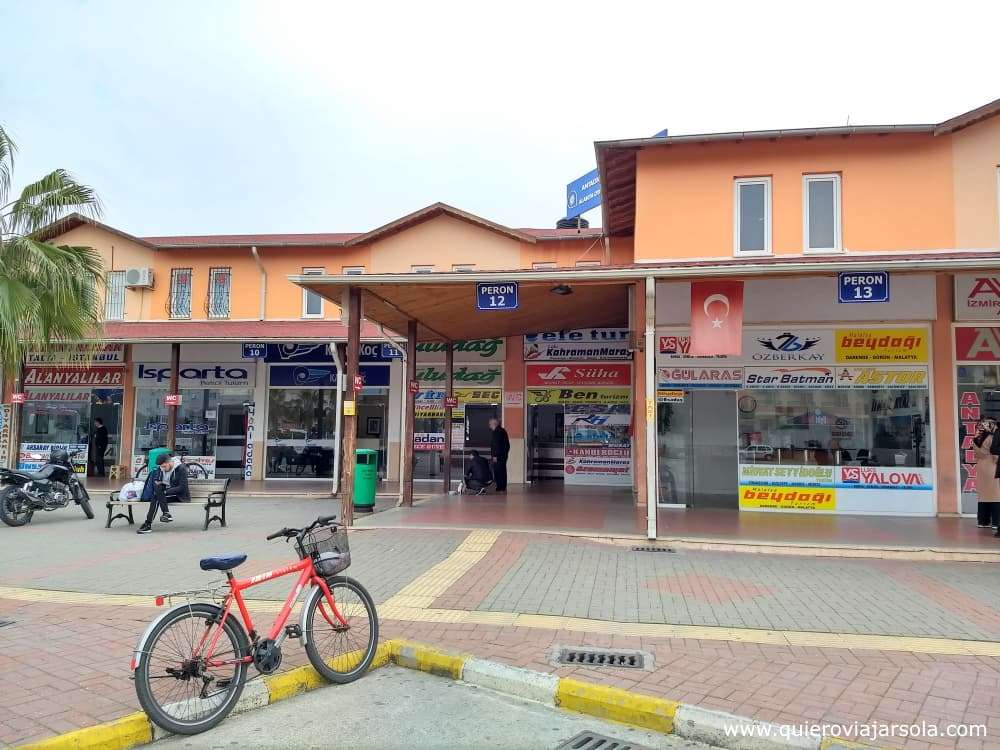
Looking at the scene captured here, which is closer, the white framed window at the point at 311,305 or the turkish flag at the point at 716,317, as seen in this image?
the turkish flag at the point at 716,317

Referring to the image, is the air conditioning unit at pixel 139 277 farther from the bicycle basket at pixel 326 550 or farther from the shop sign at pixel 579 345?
the bicycle basket at pixel 326 550

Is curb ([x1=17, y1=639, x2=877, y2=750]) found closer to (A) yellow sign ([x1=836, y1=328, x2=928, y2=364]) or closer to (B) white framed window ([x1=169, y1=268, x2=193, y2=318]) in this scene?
(A) yellow sign ([x1=836, y1=328, x2=928, y2=364])

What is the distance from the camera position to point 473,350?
59.5ft

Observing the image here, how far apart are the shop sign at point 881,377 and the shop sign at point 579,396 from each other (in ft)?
18.2

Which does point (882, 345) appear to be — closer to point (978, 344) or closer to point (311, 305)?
point (978, 344)

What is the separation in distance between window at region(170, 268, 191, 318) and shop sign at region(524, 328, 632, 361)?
10000mm

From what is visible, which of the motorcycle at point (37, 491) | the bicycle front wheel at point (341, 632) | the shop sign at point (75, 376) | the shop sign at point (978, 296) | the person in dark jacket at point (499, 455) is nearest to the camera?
the bicycle front wheel at point (341, 632)

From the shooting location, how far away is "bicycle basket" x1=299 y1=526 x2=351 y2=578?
4832mm

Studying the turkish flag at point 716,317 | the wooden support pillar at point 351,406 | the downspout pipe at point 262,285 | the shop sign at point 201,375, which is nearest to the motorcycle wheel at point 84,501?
the wooden support pillar at point 351,406

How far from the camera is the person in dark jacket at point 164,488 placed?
436 inches

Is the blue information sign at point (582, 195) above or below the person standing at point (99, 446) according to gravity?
above

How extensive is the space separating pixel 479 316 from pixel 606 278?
3926 millimetres

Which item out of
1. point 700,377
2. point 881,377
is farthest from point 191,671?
point 881,377

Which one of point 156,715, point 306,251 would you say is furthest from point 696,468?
point 306,251
